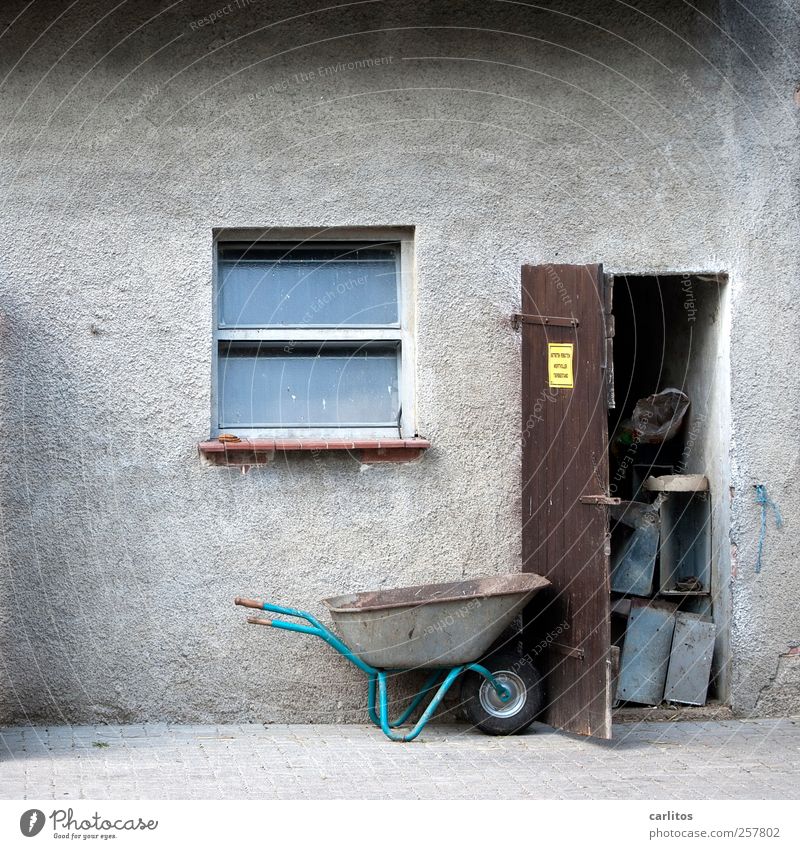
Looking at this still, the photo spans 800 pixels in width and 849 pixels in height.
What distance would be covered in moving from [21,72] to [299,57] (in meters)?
1.54

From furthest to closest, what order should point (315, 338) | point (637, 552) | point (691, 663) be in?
1. point (637, 552)
2. point (691, 663)
3. point (315, 338)

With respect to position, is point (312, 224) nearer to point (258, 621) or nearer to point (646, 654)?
point (258, 621)

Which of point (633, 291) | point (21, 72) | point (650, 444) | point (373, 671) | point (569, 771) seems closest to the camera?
point (569, 771)

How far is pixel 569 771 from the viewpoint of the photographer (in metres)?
5.50

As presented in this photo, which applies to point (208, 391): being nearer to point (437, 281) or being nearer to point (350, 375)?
point (350, 375)

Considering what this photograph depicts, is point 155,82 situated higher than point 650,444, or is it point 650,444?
point 155,82

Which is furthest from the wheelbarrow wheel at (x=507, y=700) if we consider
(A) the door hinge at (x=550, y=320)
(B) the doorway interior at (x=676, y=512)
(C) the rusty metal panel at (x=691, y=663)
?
(A) the door hinge at (x=550, y=320)

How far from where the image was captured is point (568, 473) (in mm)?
6344

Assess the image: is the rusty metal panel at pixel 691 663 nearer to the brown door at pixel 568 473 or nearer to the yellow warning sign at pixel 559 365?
the brown door at pixel 568 473

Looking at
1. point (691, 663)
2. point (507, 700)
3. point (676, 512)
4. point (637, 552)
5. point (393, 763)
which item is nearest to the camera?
point (393, 763)

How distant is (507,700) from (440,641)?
0.60 metres

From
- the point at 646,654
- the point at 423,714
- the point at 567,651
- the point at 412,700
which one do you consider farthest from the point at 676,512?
the point at 423,714

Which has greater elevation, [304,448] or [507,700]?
[304,448]

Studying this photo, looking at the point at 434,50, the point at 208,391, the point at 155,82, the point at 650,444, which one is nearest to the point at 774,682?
the point at 650,444
